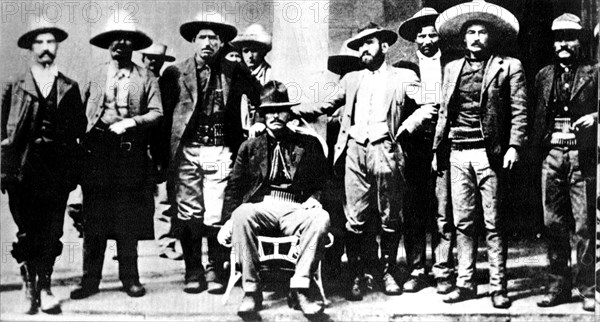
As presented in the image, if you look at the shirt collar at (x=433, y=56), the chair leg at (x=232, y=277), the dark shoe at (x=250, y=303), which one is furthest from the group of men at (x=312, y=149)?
the dark shoe at (x=250, y=303)

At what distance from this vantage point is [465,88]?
5922mm

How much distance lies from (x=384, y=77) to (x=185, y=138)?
1.82m

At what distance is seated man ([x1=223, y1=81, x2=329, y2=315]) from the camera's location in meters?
5.77

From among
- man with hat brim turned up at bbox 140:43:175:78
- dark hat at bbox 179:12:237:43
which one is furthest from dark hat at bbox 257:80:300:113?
man with hat brim turned up at bbox 140:43:175:78

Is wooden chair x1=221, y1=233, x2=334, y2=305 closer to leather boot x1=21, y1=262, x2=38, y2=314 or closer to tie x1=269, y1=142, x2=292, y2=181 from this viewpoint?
tie x1=269, y1=142, x2=292, y2=181

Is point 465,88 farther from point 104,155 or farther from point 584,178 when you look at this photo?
point 104,155

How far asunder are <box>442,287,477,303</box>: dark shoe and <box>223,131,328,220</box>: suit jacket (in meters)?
1.42

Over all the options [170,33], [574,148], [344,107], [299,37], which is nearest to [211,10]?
[170,33]

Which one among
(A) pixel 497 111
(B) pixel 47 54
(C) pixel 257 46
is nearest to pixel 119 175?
(B) pixel 47 54

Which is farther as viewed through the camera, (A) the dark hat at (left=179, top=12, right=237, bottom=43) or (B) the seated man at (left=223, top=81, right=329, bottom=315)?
(A) the dark hat at (left=179, top=12, right=237, bottom=43)

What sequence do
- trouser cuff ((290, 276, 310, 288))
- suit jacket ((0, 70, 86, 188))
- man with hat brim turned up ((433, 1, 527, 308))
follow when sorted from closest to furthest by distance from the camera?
trouser cuff ((290, 276, 310, 288)) < man with hat brim turned up ((433, 1, 527, 308)) < suit jacket ((0, 70, 86, 188))

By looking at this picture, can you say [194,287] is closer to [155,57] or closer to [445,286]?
[155,57]

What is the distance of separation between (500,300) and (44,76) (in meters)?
4.42

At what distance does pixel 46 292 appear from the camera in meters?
5.93
